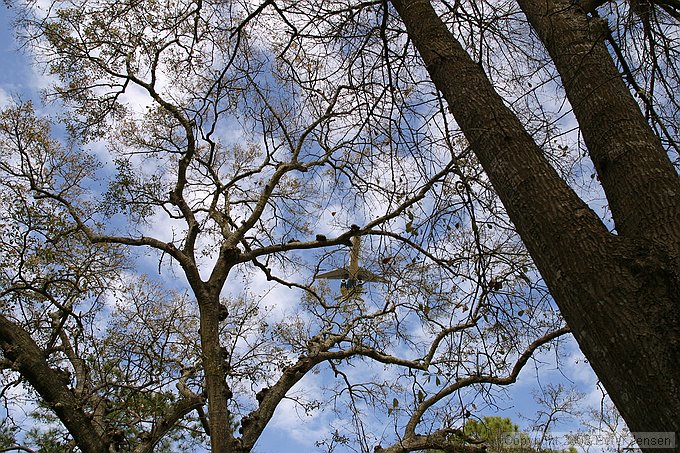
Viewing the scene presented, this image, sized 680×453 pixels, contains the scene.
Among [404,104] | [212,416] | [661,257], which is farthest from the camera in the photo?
[212,416]

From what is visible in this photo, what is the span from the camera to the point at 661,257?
1690mm

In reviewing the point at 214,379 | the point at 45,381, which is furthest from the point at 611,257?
the point at 45,381

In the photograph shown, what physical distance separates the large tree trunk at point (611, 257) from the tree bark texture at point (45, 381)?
5587mm

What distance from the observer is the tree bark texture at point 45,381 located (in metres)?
6.01

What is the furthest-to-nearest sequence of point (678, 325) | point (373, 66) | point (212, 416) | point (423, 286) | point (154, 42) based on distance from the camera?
point (154, 42), point (212, 416), point (423, 286), point (373, 66), point (678, 325)

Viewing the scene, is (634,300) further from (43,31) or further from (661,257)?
(43,31)

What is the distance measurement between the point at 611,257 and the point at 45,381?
6.09 m

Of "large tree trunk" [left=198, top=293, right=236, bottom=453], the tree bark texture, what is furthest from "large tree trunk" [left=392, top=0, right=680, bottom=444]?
the tree bark texture

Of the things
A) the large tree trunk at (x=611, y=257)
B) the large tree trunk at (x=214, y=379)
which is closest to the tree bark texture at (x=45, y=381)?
the large tree trunk at (x=214, y=379)

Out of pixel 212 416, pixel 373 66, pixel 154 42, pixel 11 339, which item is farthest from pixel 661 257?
pixel 154 42

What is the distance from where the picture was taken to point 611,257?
1729 millimetres

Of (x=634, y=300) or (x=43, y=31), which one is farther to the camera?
(x=43, y=31)

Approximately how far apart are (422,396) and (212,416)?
11.8ft

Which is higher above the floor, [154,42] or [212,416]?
[154,42]
